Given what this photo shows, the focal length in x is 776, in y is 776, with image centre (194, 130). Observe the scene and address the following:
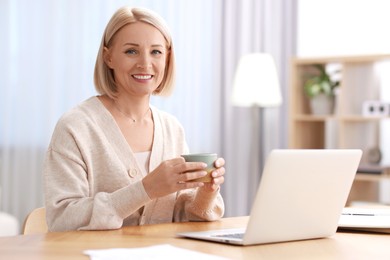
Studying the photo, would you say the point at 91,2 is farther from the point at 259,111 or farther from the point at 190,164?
the point at 190,164

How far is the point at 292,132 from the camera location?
205 inches

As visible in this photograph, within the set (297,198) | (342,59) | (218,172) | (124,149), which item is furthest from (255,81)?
(297,198)

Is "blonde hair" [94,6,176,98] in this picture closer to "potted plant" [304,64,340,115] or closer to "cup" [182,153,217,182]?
"cup" [182,153,217,182]

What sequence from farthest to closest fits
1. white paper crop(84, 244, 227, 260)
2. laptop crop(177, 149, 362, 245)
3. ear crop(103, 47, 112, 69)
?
ear crop(103, 47, 112, 69)
laptop crop(177, 149, 362, 245)
white paper crop(84, 244, 227, 260)

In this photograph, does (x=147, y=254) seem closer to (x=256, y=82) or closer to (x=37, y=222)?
(x=37, y=222)

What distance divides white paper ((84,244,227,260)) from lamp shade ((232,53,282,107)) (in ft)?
11.7

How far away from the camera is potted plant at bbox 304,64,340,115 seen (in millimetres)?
5102

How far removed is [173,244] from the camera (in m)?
1.61

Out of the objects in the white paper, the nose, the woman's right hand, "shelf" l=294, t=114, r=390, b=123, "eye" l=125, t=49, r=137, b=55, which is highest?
"eye" l=125, t=49, r=137, b=55

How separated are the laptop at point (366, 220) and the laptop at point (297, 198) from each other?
12cm

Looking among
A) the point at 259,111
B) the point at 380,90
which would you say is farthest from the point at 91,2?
the point at 380,90

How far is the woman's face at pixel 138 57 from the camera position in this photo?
82.1 inches

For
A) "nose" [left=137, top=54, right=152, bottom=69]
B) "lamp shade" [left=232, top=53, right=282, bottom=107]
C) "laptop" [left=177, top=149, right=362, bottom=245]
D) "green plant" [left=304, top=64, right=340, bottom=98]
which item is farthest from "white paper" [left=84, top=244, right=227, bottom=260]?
"green plant" [left=304, top=64, right=340, bottom=98]

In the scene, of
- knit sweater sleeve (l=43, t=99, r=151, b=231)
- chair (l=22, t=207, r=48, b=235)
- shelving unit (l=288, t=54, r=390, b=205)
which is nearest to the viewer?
knit sweater sleeve (l=43, t=99, r=151, b=231)
